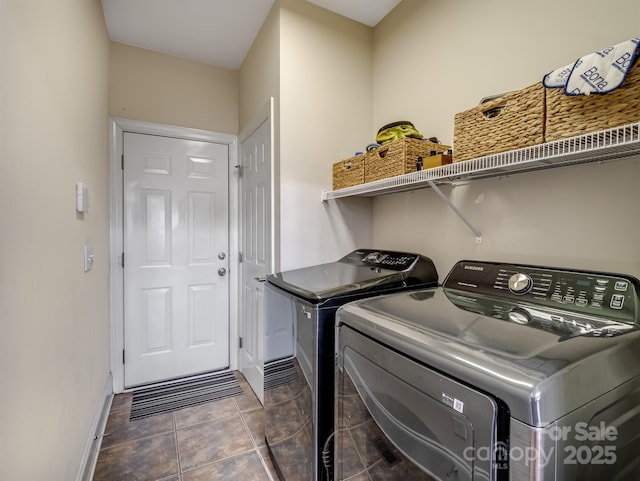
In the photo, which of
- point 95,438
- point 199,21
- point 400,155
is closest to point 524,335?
point 400,155

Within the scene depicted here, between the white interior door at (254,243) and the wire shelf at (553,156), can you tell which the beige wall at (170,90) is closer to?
the white interior door at (254,243)

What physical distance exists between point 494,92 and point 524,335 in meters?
1.13

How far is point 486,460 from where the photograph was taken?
2.01ft

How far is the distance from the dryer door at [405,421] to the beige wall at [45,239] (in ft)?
2.88

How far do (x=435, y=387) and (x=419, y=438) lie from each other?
16cm

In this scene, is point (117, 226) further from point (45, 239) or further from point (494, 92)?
point (494, 92)

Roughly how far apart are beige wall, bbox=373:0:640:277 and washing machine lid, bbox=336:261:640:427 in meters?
0.21

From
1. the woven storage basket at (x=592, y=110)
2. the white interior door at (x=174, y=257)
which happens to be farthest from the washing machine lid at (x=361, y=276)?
the white interior door at (x=174, y=257)

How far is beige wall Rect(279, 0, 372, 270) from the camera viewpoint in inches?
74.2

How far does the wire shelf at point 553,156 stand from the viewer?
80cm

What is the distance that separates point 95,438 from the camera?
174cm

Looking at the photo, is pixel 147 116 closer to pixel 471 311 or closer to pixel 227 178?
pixel 227 178

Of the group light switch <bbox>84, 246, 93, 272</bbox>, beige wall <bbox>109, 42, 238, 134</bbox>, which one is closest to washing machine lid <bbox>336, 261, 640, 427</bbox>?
light switch <bbox>84, 246, 93, 272</bbox>

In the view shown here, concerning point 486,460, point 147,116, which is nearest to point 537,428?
point 486,460
